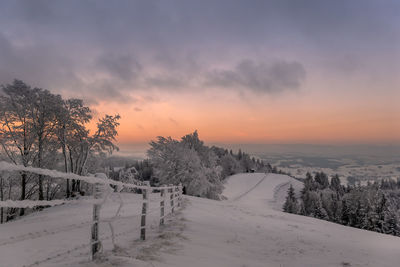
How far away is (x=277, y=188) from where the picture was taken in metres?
106

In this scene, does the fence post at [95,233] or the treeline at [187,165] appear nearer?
the fence post at [95,233]

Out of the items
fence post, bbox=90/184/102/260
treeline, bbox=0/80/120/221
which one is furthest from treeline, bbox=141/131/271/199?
fence post, bbox=90/184/102/260

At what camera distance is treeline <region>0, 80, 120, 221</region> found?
2473cm

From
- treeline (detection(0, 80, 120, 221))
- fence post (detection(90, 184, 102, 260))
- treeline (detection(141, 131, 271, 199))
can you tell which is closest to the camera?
fence post (detection(90, 184, 102, 260))

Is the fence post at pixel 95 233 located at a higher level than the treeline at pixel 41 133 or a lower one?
lower

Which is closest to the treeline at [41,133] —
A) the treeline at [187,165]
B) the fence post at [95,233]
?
the treeline at [187,165]

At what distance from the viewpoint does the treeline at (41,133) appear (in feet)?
81.1

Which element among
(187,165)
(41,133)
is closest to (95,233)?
(41,133)

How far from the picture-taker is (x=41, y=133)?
2611cm

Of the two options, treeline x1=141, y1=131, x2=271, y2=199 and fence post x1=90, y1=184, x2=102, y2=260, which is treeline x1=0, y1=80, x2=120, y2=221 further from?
fence post x1=90, y1=184, x2=102, y2=260

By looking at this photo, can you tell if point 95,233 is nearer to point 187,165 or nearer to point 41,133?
point 41,133

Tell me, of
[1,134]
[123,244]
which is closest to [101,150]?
[1,134]

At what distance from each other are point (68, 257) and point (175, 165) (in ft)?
110

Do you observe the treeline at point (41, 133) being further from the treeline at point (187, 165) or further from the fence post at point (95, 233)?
the fence post at point (95, 233)
